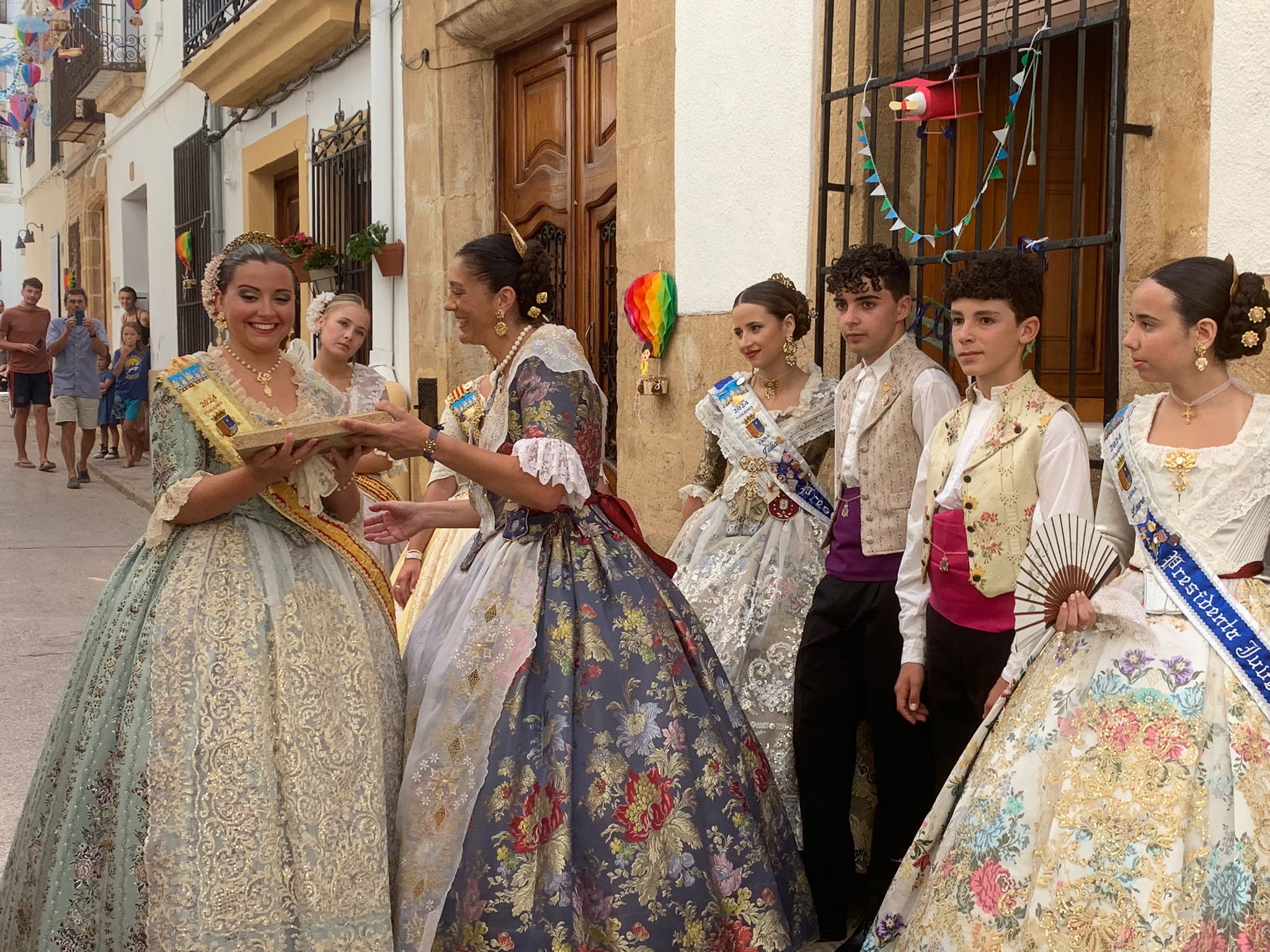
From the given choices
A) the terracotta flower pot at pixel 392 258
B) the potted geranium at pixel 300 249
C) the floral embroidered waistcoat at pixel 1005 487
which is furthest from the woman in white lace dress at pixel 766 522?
the potted geranium at pixel 300 249

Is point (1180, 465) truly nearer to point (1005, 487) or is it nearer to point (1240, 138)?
point (1005, 487)

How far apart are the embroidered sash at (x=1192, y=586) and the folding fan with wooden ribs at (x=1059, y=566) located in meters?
0.10

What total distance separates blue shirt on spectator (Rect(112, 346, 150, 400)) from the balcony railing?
9.73ft

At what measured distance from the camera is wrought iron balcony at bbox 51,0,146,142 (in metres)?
15.4

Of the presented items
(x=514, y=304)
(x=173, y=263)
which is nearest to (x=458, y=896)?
(x=514, y=304)

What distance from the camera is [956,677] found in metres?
3.15

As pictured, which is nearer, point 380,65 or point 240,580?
point 240,580

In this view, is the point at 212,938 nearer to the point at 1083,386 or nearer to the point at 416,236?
the point at 1083,386

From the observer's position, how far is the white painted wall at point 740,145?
4992 millimetres

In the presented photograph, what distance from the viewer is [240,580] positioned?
282 centimetres

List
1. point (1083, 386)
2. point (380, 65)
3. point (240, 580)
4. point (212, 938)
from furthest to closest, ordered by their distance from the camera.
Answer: point (380, 65) → point (1083, 386) → point (240, 580) → point (212, 938)

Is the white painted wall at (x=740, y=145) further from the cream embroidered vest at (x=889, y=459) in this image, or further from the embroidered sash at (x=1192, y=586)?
the embroidered sash at (x=1192, y=586)

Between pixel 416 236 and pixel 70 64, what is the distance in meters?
13.0

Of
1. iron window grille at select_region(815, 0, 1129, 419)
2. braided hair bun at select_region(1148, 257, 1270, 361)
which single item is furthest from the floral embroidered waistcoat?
iron window grille at select_region(815, 0, 1129, 419)
